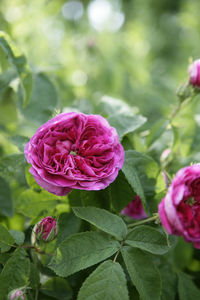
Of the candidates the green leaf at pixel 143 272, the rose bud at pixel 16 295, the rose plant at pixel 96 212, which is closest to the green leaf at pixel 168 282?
the rose plant at pixel 96 212

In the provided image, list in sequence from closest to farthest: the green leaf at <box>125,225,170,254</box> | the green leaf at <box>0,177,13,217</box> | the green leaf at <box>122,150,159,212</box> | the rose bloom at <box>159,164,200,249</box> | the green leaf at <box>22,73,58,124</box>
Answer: the rose bloom at <box>159,164,200,249</box> < the green leaf at <box>125,225,170,254</box> < the green leaf at <box>122,150,159,212</box> < the green leaf at <box>0,177,13,217</box> < the green leaf at <box>22,73,58,124</box>

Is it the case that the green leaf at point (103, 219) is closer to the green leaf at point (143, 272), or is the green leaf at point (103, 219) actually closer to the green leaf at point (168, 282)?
the green leaf at point (143, 272)

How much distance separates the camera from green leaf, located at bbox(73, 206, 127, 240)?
727 millimetres

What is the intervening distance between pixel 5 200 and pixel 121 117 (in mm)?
432

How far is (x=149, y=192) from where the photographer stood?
33.1 inches

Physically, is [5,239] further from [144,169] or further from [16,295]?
[144,169]

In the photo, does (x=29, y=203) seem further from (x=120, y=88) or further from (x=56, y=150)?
(x=120, y=88)

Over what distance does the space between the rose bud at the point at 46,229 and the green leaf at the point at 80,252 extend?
0.19 ft

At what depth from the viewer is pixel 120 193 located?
83 cm

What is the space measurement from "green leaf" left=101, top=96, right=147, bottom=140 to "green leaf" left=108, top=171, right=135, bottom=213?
4.6 inches

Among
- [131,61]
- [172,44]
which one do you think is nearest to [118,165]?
[131,61]

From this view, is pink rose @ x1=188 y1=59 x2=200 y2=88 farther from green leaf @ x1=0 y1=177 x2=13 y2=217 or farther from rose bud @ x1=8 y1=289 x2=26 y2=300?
rose bud @ x1=8 y1=289 x2=26 y2=300

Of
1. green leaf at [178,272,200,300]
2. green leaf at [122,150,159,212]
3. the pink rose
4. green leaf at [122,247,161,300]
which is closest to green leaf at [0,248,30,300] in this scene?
green leaf at [122,247,161,300]

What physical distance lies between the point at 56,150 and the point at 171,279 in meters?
0.50
